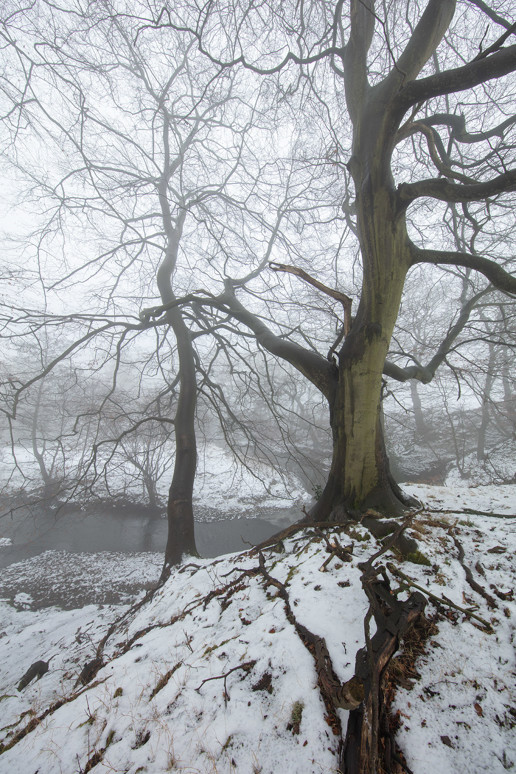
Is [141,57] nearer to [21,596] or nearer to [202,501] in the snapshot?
[21,596]

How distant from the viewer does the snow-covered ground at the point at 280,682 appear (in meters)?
1.05

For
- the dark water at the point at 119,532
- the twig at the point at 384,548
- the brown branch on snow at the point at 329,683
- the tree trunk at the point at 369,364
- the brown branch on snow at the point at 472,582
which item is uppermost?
the tree trunk at the point at 369,364

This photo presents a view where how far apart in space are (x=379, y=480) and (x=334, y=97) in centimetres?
544

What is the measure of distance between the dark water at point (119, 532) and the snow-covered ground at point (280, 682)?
7885mm

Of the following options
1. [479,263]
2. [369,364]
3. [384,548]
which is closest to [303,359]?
[369,364]

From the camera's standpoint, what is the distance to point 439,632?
1382mm

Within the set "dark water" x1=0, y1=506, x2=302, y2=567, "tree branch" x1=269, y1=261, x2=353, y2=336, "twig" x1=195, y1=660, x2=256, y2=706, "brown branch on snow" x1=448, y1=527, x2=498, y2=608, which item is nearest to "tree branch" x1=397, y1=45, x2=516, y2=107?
"tree branch" x1=269, y1=261, x2=353, y2=336

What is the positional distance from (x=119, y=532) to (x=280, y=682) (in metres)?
11.6

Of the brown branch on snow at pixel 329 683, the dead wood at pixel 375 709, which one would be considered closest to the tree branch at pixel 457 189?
the dead wood at pixel 375 709

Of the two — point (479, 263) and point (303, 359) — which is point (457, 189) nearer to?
point (479, 263)

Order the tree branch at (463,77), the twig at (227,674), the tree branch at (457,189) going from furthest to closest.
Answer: the tree branch at (457,189), the tree branch at (463,77), the twig at (227,674)

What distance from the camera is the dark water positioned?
9578mm

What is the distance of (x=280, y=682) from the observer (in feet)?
4.41

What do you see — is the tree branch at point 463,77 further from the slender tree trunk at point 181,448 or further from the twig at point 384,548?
the slender tree trunk at point 181,448
